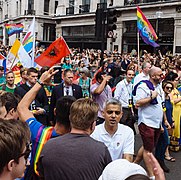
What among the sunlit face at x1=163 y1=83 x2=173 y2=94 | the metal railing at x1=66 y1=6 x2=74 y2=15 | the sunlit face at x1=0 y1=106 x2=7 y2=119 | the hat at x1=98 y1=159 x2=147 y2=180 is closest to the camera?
the hat at x1=98 y1=159 x2=147 y2=180

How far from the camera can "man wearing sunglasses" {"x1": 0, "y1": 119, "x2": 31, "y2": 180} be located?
174 cm

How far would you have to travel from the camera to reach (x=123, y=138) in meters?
3.63

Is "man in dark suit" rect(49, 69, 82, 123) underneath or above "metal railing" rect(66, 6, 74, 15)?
underneath

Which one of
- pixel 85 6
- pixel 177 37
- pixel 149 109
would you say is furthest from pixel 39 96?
pixel 85 6

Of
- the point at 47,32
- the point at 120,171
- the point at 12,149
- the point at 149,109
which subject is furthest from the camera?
the point at 47,32

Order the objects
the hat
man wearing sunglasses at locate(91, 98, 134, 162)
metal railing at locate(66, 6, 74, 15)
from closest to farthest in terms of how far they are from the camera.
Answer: the hat, man wearing sunglasses at locate(91, 98, 134, 162), metal railing at locate(66, 6, 74, 15)

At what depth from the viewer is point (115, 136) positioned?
3.66 meters

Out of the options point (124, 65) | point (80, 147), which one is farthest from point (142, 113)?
point (124, 65)

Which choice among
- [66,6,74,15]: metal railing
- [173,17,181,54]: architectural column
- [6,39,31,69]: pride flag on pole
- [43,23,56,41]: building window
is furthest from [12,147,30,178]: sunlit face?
[43,23,56,41]: building window

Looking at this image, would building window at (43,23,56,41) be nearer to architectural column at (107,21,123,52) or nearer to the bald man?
architectural column at (107,21,123,52)

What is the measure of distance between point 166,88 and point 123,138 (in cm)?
276

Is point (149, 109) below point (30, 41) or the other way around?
below

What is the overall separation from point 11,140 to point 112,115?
6.95ft

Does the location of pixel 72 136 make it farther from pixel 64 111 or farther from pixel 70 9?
pixel 70 9
